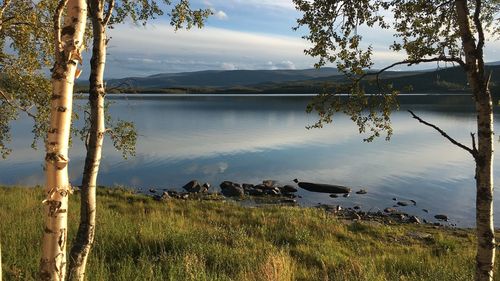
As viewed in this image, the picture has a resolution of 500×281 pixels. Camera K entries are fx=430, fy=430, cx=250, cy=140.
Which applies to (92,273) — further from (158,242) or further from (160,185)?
(160,185)

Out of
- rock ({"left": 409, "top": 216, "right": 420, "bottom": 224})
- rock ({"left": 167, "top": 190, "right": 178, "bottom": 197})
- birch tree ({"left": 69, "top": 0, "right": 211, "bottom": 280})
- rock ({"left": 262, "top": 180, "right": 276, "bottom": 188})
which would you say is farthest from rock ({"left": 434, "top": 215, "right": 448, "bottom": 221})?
birch tree ({"left": 69, "top": 0, "right": 211, "bottom": 280})

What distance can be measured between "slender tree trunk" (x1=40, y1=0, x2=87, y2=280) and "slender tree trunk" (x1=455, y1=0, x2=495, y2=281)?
5.88 metres

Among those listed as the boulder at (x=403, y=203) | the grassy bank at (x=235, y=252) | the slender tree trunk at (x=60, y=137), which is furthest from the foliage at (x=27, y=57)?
the boulder at (x=403, y=203)

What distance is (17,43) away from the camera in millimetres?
15148

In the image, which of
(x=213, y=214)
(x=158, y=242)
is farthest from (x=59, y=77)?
(x=213, y=214)

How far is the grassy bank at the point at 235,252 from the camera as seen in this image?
8609 millimetres

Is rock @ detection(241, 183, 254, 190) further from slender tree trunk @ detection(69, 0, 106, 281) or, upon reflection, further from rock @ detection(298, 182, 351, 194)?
slender tree trunk @ detection(69, 0, 106, 281)

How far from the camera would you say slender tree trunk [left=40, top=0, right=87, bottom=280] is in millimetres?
4270

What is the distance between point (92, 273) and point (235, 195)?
1005 inches

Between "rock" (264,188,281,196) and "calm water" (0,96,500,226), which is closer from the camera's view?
"rock" (264,188,281,196)

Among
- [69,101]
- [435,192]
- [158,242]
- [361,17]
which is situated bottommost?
[435,192]

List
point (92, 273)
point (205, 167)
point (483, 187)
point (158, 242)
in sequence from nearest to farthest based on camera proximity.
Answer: point (483, 187) < point (92, 273) < point (158, 242) < point (205, 167)

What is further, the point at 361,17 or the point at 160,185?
the point at 160,185

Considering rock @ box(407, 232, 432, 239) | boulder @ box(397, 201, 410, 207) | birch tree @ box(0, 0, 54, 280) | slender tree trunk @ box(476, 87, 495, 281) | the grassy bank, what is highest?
birch tree @ box(0, 0, 54, 280)
